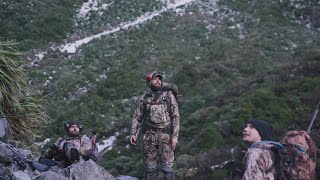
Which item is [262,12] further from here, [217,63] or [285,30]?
[217,63]

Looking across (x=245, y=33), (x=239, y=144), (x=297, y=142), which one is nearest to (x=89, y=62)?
(x=245, y=33)

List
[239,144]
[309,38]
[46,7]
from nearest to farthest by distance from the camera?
[239,144]
[309,38]
[46,7]

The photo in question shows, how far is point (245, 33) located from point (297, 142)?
80.7 feet

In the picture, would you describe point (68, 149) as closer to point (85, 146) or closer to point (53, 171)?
point (85, 146)

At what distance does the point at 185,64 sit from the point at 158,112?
55.0ft

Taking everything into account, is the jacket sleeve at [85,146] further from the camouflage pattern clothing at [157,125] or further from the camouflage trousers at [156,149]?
the camouflage trousers at [156,149]

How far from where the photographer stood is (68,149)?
6879mm

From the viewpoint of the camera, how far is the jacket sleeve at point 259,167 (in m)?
4.43

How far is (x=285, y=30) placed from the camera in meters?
28.3

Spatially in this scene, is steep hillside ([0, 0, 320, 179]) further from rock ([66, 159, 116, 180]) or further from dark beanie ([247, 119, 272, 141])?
dark beanie ([247, 119, 272, 141])

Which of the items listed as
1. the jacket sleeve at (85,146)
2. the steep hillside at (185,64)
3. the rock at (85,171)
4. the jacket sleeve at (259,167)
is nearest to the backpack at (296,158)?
the jacket sleeve at (259,167)

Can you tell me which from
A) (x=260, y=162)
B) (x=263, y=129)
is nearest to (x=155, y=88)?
(x=263, y=129)

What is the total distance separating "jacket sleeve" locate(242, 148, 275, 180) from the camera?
4434 mm

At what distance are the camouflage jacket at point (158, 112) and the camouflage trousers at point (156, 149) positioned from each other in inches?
5.6
